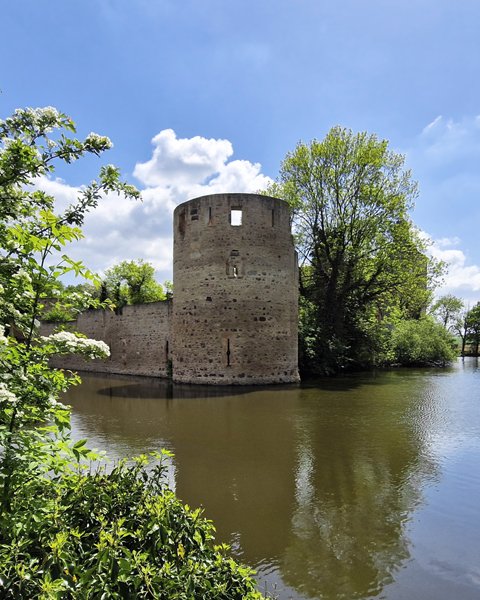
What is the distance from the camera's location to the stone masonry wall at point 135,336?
66.6 feet

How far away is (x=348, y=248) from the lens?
22.3 m

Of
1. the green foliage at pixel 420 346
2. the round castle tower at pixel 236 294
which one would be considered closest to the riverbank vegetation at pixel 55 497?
the round castle tower at pixel 236 294

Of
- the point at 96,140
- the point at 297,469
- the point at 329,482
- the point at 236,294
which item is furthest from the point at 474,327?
the point at 96,140

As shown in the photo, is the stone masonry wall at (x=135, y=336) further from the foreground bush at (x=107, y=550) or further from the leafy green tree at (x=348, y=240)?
the foreground bush at (x=107, y=550)

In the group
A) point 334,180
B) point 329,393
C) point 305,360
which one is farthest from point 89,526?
point 334,180

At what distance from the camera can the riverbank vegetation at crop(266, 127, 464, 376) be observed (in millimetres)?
21062

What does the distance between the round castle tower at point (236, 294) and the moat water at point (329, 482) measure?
3427 millimetres

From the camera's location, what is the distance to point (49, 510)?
262cm

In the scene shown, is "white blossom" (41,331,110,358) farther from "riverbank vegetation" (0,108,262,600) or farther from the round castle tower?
the round castle tower

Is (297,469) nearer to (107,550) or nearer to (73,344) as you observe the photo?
(107,550)

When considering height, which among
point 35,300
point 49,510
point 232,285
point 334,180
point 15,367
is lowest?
point 49,510

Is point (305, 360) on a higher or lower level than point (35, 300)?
lower

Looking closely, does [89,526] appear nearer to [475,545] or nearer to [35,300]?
[35,300]

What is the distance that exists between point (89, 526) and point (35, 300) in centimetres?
146
